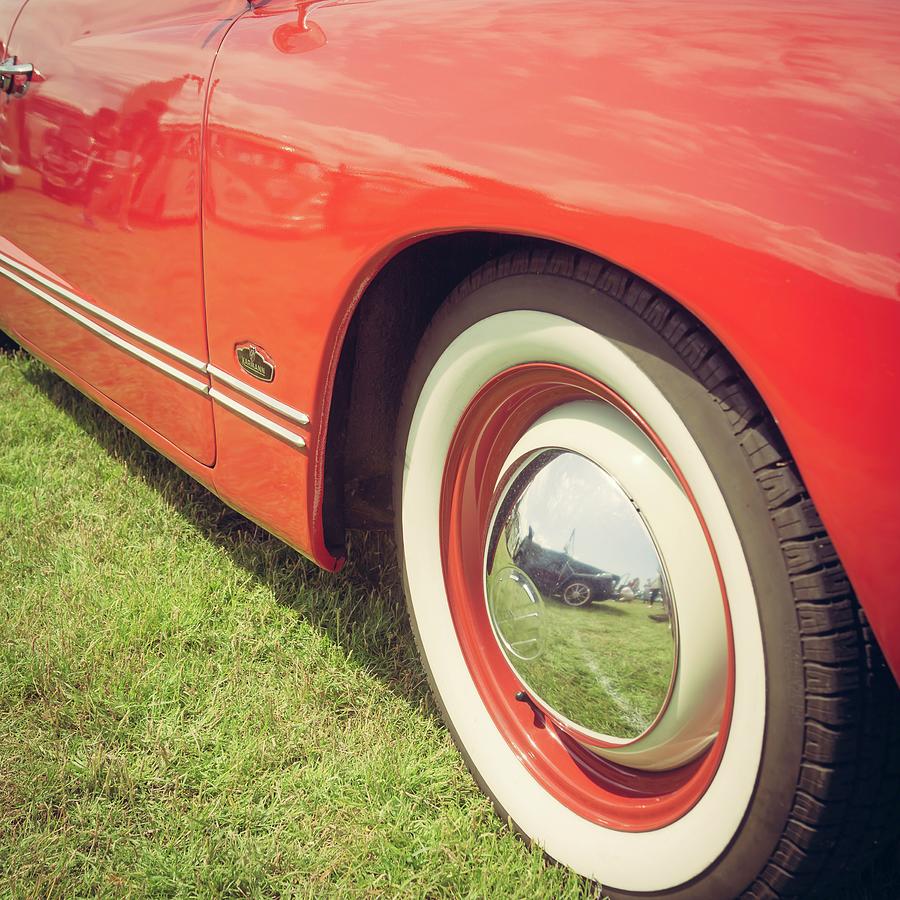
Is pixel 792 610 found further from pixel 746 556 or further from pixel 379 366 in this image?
pixel 379 366

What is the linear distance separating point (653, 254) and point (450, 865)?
0.96 meters

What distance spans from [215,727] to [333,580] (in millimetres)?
466

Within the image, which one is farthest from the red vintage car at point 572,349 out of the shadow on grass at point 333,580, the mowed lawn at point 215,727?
the shadow on grass at point 333,580

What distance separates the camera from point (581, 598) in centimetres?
130

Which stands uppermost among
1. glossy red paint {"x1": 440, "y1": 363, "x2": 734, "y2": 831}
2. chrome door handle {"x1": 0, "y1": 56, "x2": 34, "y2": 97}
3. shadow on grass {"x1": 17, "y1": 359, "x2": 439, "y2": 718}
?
chrome door handle {"x1": 0, "y1": 56, "x2": 34, "y2": 97}

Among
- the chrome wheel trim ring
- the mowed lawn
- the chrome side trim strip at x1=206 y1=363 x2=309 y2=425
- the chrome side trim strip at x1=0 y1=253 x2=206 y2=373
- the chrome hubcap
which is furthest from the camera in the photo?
the chrome side trim strip at x1=0 y1=253 x2=206 y2=373

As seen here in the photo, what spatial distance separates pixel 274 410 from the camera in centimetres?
159

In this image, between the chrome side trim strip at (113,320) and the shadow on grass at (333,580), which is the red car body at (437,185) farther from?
the shadow on grass at (333,580)

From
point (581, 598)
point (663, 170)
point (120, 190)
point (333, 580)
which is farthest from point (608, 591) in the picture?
point (120, 190)

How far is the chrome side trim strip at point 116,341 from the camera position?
1.82 m

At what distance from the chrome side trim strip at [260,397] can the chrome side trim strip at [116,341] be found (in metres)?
0.07

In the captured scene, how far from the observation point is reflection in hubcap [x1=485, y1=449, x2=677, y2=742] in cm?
122

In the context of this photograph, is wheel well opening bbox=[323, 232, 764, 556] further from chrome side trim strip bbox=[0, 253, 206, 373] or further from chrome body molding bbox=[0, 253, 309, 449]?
chrome side trim strip bbox=[0, 253, 206, 373]

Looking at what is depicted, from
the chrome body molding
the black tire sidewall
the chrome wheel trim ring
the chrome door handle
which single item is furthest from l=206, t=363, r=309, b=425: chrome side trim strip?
the chrome door handle
